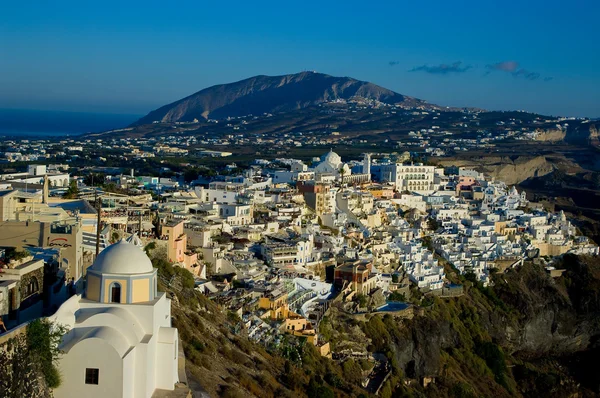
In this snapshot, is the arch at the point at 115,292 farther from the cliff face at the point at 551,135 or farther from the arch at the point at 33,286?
the cliff face at the point at 551,135

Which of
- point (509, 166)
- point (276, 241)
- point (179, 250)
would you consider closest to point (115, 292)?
point (179, 250)

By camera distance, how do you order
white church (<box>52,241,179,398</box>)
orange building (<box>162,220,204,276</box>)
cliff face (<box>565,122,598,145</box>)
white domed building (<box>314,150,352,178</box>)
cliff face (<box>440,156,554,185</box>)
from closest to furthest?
white church (<box>52,241,179,398</box>)
orange building (<box>162,220,204,276</box>)
white domed building (<box>314,150,352,178</box>)
cliff face (<box>440,156,554,185</box>)
cliff face (<box>565,122,598,145</box>)

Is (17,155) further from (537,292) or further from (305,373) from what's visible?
(305,373)

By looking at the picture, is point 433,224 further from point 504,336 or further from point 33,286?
point 33,286

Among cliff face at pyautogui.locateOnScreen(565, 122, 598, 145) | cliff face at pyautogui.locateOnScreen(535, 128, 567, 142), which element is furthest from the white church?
cliff face at pyautogui.locateOnScreen(565, 122, 598, 145)

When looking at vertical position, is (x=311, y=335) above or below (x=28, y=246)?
below

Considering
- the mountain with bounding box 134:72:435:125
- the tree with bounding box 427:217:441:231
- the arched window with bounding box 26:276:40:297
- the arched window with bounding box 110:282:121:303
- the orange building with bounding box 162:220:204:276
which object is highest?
the mountain with bounding box 134:72:435:125

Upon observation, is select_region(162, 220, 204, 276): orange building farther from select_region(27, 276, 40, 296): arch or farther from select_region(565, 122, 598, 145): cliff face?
select_region(565, 122, 598, 145): cliff face

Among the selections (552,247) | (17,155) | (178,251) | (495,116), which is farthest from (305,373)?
(495,116)
